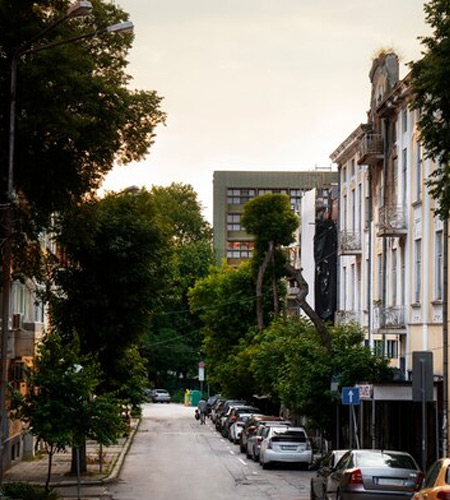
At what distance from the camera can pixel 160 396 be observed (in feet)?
385

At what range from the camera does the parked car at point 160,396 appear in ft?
385

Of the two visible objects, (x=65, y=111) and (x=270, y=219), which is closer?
(x=65, y=111)

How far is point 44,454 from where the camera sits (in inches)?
2012

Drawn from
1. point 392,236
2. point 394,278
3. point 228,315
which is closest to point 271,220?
point 228,315

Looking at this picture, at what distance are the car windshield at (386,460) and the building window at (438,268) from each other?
12742 millimetres

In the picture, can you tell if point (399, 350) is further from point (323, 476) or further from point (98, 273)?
point (323, 476)

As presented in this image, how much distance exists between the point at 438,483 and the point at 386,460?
6.95 meters

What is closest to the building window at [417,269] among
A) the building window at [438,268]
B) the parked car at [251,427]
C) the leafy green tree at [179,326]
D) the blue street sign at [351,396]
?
the building window at [438,268]

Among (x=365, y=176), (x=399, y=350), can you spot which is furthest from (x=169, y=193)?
(x=399, y=350)

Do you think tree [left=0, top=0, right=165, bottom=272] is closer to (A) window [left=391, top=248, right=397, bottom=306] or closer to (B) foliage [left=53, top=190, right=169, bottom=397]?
(B) foliage [left=53, top=190, right=169, bottom=397]

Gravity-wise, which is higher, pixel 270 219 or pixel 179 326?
pixel 270 219

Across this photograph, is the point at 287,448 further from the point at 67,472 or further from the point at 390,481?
the point at 390,481

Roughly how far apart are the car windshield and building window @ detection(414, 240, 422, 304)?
15287 mm

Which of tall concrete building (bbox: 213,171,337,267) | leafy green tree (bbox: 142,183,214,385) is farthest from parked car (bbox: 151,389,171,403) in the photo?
tall concrete building (bbox: 213,171,337,267)
